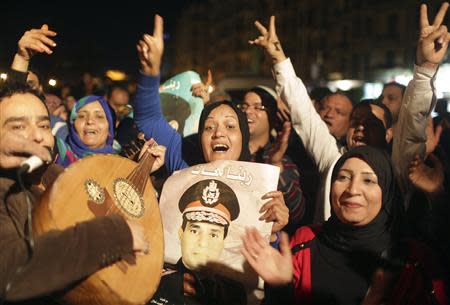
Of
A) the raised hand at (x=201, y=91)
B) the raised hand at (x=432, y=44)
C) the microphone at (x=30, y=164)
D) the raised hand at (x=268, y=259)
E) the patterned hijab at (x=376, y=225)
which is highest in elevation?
the raised hand at (x=432, y=44)

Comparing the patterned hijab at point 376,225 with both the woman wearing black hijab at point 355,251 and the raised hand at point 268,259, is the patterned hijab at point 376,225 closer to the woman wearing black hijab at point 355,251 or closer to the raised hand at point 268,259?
the woman wearing black hijab at point 355,251

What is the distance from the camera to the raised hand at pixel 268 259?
2447 mm

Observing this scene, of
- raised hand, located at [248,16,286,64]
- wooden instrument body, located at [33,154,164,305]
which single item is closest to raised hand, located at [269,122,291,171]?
A: raised hand, located at [248,16,286,64]

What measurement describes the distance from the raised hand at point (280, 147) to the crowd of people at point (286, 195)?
0.01m

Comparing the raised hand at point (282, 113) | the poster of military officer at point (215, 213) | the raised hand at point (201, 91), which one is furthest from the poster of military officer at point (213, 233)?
the raised hand at point (201, 91)

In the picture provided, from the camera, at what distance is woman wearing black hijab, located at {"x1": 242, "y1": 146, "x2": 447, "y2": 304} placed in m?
2.46

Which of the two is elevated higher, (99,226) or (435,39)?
(435,39)

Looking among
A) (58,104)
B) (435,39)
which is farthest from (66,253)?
(58,104)

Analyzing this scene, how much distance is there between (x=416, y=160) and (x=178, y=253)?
1604mm

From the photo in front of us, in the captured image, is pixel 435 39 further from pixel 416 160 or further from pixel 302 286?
pixel 302 286

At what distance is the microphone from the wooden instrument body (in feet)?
0.35

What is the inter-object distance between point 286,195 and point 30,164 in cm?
192

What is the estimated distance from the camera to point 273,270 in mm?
2457

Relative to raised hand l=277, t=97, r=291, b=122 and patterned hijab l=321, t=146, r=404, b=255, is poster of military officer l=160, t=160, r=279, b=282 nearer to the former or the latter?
patterned hijab l=321, t=146, r=404, b=255
